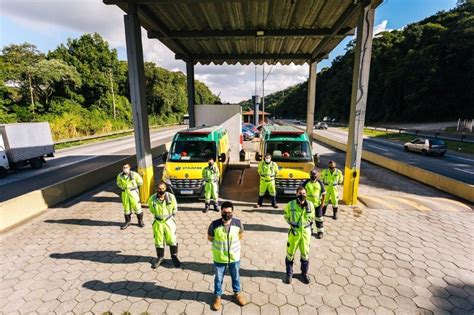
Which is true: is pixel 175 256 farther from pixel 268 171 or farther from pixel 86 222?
pixel 86 222

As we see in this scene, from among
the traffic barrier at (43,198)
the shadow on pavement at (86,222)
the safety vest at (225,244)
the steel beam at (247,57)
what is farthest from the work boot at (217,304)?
the steel beam at (247,57)

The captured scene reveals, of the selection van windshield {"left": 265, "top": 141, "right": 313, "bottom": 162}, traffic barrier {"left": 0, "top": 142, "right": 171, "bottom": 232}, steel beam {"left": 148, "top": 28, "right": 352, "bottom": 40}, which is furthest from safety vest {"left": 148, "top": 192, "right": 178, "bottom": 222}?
steel beam {"left": 148, "top": 28, "right": 352, "bottom": 40}

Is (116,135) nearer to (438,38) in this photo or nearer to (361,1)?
(361,1)

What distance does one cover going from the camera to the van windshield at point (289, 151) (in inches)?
→ 348

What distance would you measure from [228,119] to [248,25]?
532 cm

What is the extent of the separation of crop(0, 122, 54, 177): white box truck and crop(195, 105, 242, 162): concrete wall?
10.5 m

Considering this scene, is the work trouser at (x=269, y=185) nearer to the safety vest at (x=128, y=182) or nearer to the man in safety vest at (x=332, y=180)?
the man in safety vest at (x=332, y=180)

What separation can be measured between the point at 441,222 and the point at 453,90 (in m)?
51.5

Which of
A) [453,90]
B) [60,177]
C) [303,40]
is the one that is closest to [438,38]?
[453,90]

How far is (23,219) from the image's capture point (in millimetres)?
7633

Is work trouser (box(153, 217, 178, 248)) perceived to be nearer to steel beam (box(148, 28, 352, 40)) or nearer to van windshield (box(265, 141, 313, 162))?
van windshield (box(265, 141, 313, 162))

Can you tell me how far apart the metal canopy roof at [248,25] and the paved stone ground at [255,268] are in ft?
23.2

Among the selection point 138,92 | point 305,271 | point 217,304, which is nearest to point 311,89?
point 138,92

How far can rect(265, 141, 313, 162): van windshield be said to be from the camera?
8.83 metres
